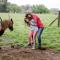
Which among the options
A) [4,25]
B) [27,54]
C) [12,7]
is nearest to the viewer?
[27,54]

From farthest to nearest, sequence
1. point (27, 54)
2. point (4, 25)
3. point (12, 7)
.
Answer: point (12, 7), point (4, 25), point (27, 54)

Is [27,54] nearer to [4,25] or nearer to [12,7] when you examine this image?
[4,25]

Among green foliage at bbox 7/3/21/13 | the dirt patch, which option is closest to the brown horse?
the dirt patch

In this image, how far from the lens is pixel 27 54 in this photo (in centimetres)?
927

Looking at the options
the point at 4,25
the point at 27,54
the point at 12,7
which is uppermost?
the point at 12,7

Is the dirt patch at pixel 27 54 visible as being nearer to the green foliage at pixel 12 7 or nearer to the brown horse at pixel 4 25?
the brown horse at pixel 4 25

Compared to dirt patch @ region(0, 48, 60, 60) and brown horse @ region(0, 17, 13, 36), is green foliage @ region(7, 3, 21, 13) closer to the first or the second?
brown horse @ region(0, 17, 13, 36)

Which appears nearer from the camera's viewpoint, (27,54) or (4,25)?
(27,54)

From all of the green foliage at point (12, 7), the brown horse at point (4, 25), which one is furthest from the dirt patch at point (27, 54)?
the green foliage at point (12, 7)

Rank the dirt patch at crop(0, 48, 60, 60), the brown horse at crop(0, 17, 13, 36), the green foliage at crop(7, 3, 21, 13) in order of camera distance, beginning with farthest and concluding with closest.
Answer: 1. the green foliage at crop(7, 3, 21, 13)
2. the brown horse at crop(0, 17, 13, 36)
3. the dirt patch at crop(0, 48, 60, 60)

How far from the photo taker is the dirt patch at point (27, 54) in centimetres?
879

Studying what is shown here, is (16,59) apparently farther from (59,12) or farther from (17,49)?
(59,12)

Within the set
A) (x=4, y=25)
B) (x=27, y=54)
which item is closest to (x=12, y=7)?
(x=4, y=25)

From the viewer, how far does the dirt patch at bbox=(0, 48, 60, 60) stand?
879 cm
